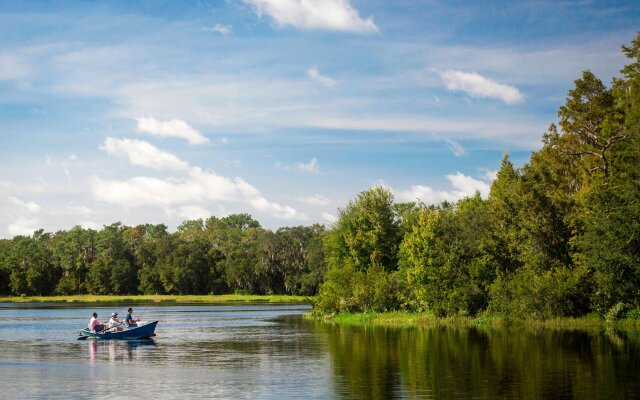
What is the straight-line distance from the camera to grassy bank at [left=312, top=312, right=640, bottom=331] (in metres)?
54.8

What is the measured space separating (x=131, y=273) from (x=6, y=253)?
35283 mm

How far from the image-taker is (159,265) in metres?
171

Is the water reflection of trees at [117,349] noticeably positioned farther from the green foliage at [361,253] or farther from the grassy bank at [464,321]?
the green foliage at [361,253]

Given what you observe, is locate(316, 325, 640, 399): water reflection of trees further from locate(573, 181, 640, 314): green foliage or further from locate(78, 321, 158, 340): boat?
locate(78, 321, 158, 340): boat

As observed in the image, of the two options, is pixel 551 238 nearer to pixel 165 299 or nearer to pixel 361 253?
pixel 361 253

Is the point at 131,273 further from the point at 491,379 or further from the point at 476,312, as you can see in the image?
the point at 491,379

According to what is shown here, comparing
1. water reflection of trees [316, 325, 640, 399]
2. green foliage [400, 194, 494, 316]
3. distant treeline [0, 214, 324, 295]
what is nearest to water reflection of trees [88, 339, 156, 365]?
water reflection of trees [316, 325, 640, 399]

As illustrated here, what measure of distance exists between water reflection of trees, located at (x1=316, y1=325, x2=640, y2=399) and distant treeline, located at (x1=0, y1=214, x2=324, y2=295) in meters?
103

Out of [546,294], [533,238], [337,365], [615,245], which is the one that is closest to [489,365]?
[337,365]

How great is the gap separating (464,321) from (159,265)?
118 m

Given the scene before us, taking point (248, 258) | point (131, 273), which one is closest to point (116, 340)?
point (248, 258)

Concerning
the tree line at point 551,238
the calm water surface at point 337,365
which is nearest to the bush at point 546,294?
the tree line at point 551,238

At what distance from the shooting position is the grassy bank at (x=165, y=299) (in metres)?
150

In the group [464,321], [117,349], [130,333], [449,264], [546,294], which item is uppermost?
[449,264]
